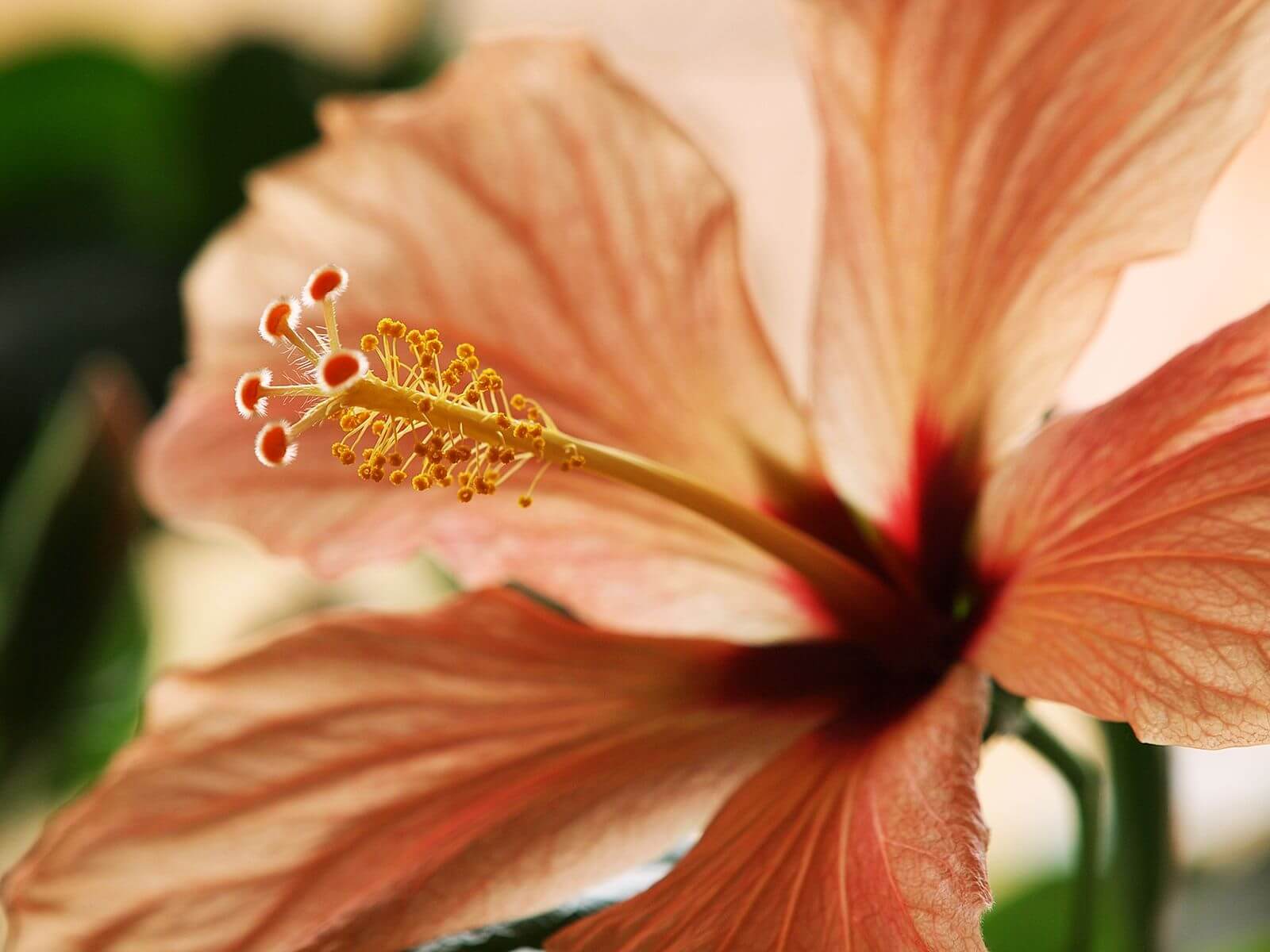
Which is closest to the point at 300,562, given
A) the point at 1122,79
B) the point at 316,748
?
the point at 316,748

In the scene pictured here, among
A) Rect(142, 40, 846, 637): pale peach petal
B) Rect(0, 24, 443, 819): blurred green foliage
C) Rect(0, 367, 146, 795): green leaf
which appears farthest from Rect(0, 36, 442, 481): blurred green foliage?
Rect(142, 40, 846, 637): pale peach petal

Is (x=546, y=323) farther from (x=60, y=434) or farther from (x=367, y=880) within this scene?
(x=60, y=434)

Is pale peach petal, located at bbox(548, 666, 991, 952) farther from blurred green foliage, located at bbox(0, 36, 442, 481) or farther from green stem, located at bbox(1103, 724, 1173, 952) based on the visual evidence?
blurred green foliage, located at bbox(0, 36, 442, 481)

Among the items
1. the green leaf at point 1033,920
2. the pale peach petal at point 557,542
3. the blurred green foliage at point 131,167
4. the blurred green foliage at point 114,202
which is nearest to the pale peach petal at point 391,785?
the pale peach petal at point 557,542

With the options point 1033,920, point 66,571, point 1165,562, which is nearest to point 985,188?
point 1165,562

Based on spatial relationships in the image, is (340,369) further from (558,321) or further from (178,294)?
(178,294)
